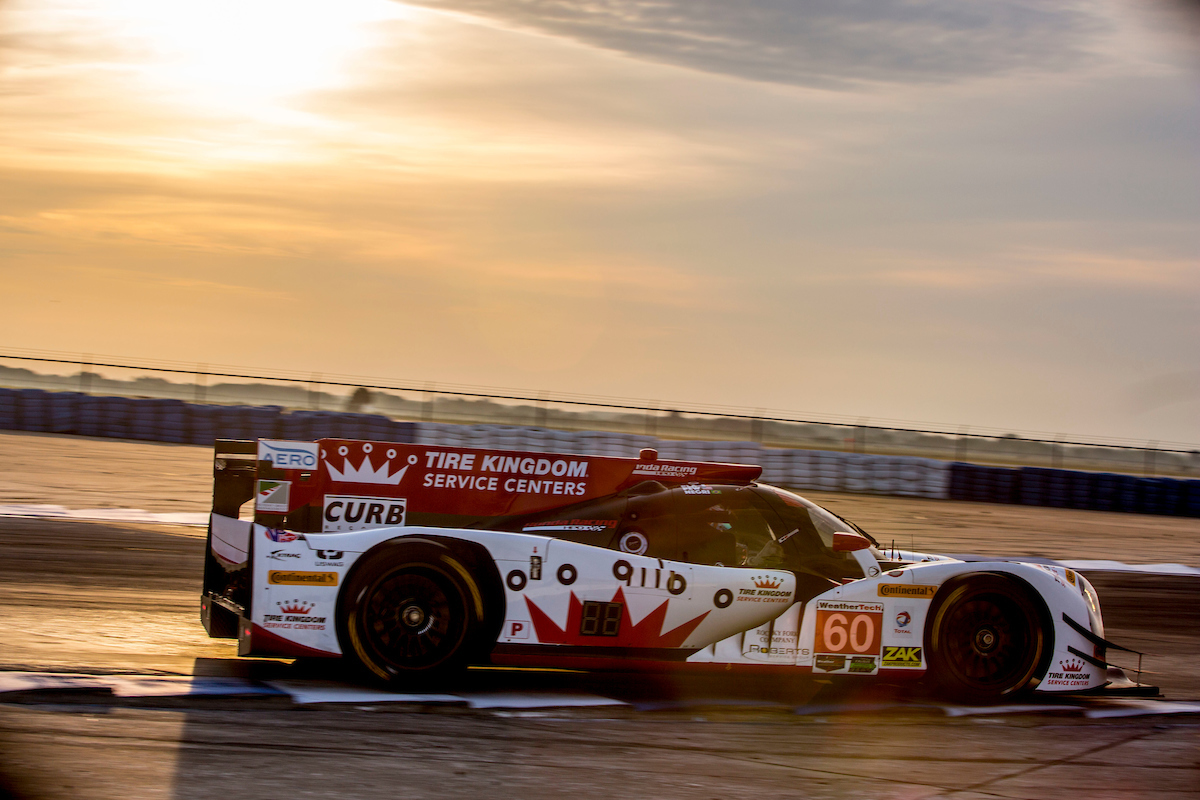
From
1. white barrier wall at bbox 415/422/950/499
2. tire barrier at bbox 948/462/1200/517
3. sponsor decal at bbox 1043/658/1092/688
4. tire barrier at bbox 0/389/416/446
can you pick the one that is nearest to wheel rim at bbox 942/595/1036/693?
sponsor decal at bbox 1043/658/1092/688

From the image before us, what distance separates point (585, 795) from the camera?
4.47m

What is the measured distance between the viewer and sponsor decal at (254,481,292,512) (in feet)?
22.4

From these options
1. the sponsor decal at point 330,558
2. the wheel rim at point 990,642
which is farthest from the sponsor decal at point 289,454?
the wheel rim at point 990,642

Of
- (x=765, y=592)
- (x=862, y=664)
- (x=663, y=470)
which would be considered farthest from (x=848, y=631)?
(x=663, y=470)

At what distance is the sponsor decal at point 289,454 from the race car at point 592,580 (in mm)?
14

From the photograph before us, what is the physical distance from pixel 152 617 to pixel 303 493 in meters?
1.55

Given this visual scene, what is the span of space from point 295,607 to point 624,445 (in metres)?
16.6

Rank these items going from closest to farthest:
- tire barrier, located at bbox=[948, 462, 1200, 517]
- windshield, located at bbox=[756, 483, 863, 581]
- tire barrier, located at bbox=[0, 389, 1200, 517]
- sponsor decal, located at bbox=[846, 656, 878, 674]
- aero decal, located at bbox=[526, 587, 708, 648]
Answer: aero decal, located at bbox=[526, 587, 708, 648]
sponsor decal, located at bbox=[846, 656, 878, 674]
windshield, located at bbox=[756, 483, 863, 581]
tire barrier, located at bbox=[0, 389, 1200, 517]
tire barrier, located at bbox=[948, 462, 1200, 517]

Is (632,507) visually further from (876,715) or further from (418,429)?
(418,429)

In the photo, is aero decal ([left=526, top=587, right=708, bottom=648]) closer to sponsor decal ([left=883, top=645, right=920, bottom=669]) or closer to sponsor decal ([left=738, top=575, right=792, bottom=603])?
sponsor decal ([left=738, top=575, right=792, bottom=603])

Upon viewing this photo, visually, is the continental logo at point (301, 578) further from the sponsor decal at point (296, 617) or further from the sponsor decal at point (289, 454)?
the sponsor decal at point (289, 454)

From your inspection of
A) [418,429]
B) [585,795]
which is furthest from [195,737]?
[418,429]

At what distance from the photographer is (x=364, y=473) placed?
719 cm

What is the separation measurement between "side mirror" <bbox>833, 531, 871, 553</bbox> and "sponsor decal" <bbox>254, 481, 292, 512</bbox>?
3.41 meters
